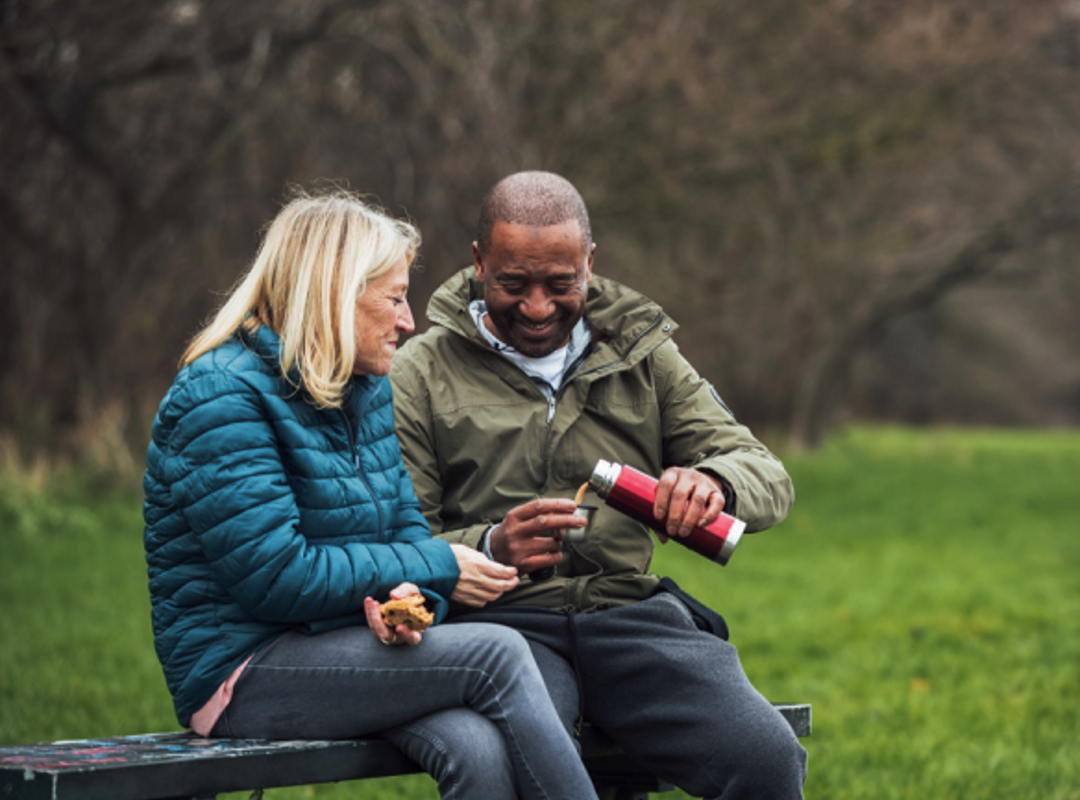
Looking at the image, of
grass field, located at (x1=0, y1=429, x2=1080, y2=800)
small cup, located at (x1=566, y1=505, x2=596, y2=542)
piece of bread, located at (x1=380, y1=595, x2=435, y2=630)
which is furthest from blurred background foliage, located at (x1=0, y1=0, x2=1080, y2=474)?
piece of bread, located at (x1=380, y1=595, x2=435, y2=630)

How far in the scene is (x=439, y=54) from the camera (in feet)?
32.7

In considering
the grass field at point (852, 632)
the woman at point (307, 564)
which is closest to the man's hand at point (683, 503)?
the woman at point (307, 564)

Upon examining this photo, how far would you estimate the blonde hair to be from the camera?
8.87 ft

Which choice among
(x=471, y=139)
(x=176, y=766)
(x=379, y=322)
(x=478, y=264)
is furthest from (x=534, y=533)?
(x=471, y=139)

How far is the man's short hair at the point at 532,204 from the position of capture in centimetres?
321

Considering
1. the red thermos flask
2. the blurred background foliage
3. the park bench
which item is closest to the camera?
the park bench

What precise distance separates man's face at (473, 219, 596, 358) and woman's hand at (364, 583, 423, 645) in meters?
0.80

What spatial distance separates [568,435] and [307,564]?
0.83m

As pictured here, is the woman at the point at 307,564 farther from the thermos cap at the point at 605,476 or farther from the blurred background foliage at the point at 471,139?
the blurred background foliage at the point at 471,139

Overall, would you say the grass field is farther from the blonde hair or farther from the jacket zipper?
the blonde hair

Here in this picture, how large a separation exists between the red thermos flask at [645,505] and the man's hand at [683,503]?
0.06ft

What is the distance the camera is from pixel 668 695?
9.90ft

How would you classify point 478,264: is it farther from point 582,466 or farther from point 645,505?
point 645,505

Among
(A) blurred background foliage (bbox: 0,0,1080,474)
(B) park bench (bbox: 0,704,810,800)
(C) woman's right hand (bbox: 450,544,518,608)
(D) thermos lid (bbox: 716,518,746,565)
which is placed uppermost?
(A) blurred background foliage (bbox: 0,0,1080,474)
